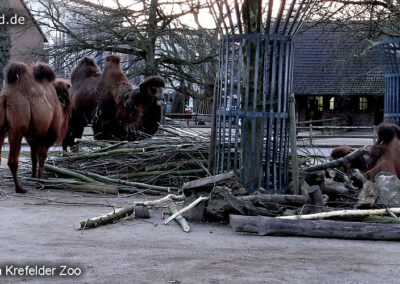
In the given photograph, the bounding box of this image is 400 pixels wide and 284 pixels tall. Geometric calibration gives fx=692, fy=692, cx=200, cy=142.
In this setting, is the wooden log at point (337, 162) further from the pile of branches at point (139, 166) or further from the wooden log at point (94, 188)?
the wooden log at point (94, 188)

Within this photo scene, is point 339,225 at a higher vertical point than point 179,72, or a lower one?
lower

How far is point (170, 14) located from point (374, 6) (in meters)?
10.2

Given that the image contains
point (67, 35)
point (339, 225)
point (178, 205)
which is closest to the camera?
point (339, 225)

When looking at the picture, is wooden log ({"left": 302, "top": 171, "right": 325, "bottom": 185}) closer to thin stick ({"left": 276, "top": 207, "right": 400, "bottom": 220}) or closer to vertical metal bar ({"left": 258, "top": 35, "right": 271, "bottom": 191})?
vertical metal bar ({"left": 258, "top": 35, "right": 271, "bottom": 191})

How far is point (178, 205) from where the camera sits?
8.83 m

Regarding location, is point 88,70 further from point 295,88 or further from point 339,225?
point 295,88

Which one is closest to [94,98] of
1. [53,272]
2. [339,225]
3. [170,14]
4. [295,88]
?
[339,225]

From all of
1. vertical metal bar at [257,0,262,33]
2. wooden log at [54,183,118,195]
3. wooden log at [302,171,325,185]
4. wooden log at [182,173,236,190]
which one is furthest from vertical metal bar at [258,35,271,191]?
wooden log at [54,183,118,195]

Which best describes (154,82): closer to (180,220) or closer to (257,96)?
(257,96)

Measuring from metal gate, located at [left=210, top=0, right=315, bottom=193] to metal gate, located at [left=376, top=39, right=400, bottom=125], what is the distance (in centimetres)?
603

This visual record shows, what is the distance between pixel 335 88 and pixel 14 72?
37.8 m

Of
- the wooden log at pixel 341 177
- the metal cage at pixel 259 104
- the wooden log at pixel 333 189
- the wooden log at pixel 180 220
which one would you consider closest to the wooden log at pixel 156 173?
the metal cage at pixel 259 104

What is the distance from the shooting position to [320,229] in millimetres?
6988

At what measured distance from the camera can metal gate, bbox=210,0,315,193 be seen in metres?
9.03
